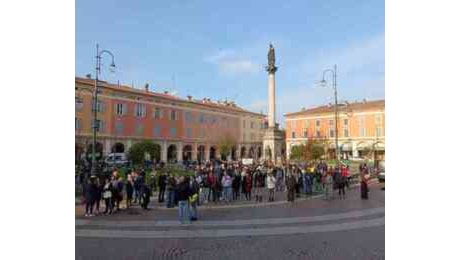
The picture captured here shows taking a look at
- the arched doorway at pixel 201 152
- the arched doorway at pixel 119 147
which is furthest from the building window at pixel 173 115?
the arched doorway at pixel 119 147

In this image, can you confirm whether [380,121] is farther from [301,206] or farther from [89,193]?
[89,193]

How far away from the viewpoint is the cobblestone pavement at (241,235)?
24.4 feet

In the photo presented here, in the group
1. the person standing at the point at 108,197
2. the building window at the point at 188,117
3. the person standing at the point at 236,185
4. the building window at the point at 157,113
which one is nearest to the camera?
the person standing at the point at 108,197

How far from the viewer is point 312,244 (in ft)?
26.8

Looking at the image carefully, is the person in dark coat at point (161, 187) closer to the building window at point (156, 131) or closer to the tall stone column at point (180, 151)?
the building window at point (156, 131)

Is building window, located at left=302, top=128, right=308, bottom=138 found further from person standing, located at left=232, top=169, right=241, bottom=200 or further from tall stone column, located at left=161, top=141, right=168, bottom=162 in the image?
person standing, located at left=232, top=169, right=241, bottom=200

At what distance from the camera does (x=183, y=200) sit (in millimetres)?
10742

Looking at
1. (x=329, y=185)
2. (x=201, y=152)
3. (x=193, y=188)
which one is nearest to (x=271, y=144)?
(x=329, y=185)

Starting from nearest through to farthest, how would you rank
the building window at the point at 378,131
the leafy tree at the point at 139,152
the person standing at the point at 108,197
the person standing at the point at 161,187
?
the person standing at the point at 108,197
the person standing at the point at 161,187
the leafy tree at the point at 139,152
the building window at the point at 378,131

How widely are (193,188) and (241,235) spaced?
120 inches

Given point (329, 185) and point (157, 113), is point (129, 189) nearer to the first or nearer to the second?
point (329, 185)

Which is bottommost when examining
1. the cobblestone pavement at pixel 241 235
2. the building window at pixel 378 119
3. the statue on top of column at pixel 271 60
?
the cobblestone pavement at pixel 241 235
